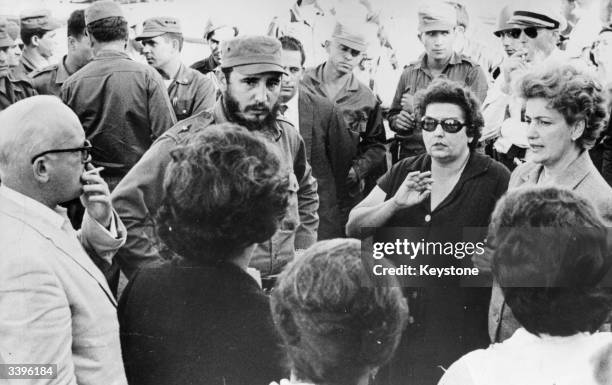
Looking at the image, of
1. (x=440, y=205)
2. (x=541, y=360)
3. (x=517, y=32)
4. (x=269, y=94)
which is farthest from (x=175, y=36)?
(x=541, y=360)

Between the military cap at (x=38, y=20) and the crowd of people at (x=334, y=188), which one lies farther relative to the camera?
the military cap at (x=38, y=20)

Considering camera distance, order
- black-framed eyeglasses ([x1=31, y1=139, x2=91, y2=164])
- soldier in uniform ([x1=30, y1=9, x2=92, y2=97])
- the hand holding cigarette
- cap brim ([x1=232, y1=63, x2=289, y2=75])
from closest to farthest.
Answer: black-framed eyeglasses ([x1=31, y1=139, x2=91, y2=164]) < the hand holding cigarette < cap brim ([x1=232, y1=63, x2=289, y2=75]) < soldier in uniform ([x1=30, y1=9, x2=92, y2=97])

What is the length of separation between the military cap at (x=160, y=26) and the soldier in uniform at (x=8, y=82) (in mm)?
493

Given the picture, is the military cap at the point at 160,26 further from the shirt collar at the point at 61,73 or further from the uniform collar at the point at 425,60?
the uniform collar at the point at 425,60

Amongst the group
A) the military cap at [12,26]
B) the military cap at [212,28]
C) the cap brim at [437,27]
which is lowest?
the military cap at [12,26]

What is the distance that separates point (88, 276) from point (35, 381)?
40 cm

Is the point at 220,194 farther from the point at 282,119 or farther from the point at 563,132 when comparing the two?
the point at 563,132

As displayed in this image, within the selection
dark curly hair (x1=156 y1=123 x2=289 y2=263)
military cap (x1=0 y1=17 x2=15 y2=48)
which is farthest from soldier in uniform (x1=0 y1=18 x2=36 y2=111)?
dark curly hair (x1=156 y1=123 x2=289 y2=263)

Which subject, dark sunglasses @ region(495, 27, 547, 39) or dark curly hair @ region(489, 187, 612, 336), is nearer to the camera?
dark curly hair @ region(489, 187, 612, 336)

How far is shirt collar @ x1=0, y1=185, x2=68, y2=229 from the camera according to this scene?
265 cm

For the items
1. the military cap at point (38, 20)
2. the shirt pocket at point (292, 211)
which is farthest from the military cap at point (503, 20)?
the military cap at point (38, 20)

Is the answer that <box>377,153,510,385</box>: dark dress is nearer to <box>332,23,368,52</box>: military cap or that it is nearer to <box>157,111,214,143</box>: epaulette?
<box>332,23,368,52</box>: military cap

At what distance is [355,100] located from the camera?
10.1 feet

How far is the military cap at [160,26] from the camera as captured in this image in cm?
300
